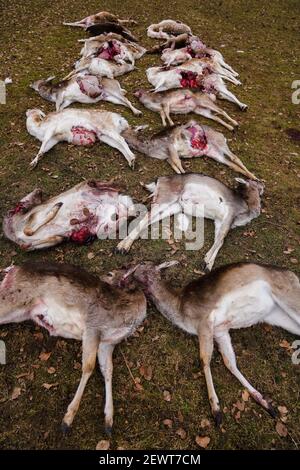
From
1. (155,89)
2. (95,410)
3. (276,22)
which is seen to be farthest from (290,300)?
(276,22)

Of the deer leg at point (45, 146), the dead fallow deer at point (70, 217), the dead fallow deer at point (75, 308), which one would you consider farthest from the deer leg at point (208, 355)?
the deer leg at point (45, 146)

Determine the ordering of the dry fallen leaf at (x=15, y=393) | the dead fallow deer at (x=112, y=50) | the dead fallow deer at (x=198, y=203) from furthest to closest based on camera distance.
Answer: the dead fallow deer at (x=112, y=50) < the dead fallow deer at (x=198, y=203) < the dry fallen leaf at (x=15, y=393)

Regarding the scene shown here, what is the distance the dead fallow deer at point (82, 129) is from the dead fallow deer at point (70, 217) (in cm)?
151

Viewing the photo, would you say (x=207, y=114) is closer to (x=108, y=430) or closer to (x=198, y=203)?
(x=198, y=203)

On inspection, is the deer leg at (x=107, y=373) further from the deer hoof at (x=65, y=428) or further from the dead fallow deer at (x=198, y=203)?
the dead fallow deer at (x=198, y=203)

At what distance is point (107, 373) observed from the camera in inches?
158

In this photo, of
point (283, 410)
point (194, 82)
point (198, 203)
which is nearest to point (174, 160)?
point (198, 203)

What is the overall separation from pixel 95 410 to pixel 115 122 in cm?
493

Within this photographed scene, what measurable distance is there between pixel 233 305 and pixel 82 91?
5.99m

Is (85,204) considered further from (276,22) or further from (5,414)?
(276,22)

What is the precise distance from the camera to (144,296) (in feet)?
15.0

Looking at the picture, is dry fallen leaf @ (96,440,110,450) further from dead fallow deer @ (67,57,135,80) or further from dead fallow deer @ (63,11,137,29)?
dead fallow deer @ (63,11,137,29)

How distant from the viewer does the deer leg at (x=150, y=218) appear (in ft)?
17.7

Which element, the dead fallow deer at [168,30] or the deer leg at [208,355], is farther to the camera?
the dead fallow deer at [168,30]
